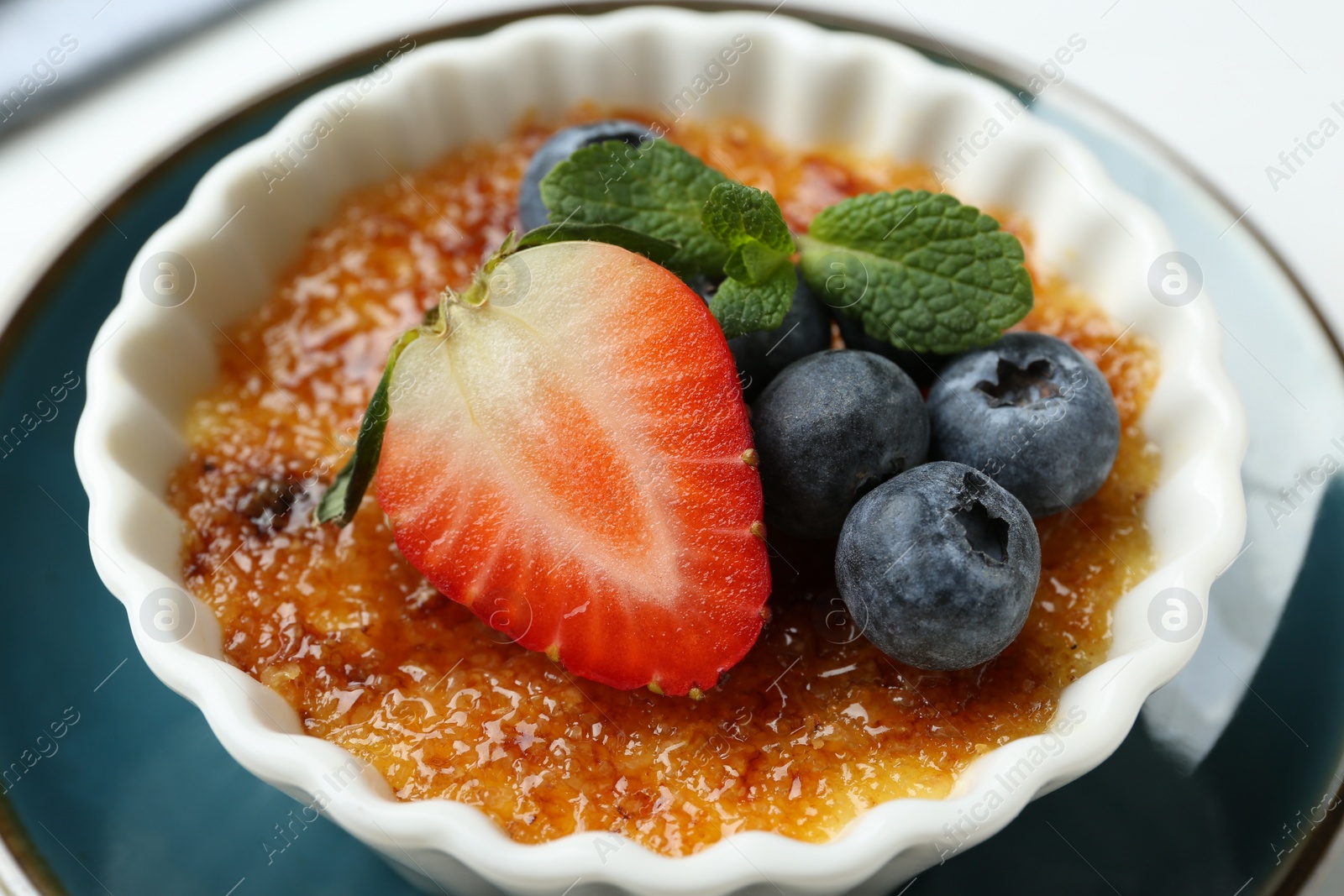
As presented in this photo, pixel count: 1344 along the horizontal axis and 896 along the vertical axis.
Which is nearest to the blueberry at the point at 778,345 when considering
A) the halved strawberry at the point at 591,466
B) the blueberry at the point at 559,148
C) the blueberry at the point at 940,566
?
the halved strawberry at the point at 591,466

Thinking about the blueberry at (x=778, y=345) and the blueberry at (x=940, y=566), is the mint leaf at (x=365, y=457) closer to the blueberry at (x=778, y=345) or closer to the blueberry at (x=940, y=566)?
the blueberry at (x=778, y=345)

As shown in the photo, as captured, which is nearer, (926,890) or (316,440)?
(926,890)

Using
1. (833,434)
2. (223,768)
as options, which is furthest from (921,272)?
(223,768)

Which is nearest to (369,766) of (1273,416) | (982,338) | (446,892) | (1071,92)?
(446,892)

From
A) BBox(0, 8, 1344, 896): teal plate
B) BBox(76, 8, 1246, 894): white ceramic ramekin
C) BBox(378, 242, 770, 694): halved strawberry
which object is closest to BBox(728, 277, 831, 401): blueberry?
BBox(378, 242, 770, 694): halved strawberry

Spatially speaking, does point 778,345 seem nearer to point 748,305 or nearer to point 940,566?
point 748,305

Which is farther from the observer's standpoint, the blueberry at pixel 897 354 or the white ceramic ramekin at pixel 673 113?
the blueberry at pixel 897 354

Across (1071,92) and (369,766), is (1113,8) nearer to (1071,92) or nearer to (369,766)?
(1071,92)
